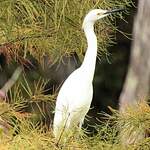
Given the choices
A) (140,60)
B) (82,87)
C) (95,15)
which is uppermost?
(95,15)

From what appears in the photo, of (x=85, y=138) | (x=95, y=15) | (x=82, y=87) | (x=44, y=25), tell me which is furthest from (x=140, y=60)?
(x=85, y=138)

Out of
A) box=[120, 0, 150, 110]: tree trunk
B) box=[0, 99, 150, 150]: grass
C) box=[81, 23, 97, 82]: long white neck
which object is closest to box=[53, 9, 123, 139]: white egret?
box=[81, 23, 97, 82]: long white neck

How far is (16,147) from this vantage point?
108 cm

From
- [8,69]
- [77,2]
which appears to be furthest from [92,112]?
[77,2]

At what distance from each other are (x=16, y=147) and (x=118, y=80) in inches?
115

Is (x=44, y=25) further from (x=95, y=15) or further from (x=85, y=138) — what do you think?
(x=85, y=138)

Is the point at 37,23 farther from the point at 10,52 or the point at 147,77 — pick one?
the point at 147,77

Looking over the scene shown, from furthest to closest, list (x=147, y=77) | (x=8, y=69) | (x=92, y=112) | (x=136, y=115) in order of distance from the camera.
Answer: (x=92, y=112) < (x=8, y=69) < (x=147, y=77) < (x=136, y=115)

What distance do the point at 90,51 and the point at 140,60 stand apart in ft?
2.98

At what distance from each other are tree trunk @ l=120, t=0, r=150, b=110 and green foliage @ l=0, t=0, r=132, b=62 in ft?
2.83

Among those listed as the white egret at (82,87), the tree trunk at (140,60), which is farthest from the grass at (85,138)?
the tree trunk at (140,60)

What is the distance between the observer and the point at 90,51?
166cm

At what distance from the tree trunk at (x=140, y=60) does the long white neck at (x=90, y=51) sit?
78 centimetres

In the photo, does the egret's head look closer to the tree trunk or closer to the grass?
the grass
